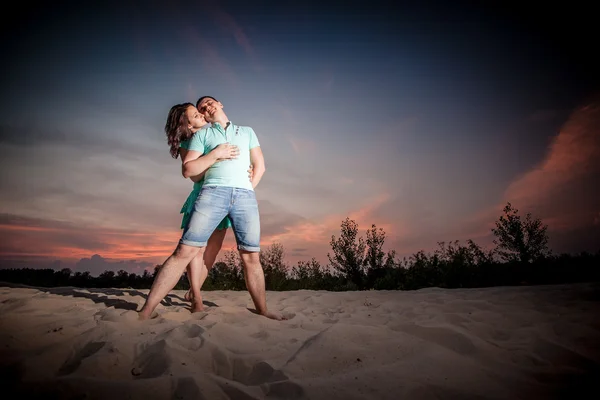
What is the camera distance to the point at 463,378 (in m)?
1.56

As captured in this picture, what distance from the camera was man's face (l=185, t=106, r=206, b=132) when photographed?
3.34m

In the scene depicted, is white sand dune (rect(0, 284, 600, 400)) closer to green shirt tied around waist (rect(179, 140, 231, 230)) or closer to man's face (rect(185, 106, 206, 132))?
green shirt tied around waist (rect(179, 140, 231, 230))

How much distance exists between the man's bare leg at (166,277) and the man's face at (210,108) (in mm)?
1501

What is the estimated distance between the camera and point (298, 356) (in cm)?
184

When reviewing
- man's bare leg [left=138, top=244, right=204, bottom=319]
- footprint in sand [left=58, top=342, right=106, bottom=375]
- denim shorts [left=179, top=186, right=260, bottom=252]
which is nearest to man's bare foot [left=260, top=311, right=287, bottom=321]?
denim shorts [left=179, top=186, right=260, bottom=252]

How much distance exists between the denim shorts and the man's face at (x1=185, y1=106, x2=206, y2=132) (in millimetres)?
939

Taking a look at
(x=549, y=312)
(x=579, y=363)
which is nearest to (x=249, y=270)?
(x=579, y=363)

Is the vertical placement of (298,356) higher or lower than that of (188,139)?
lower

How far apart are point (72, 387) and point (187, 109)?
2841 millimetres

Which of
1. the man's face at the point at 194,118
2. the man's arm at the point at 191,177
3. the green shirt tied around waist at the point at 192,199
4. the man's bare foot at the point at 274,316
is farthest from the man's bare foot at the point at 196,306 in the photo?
the man's face at the point at 194,118

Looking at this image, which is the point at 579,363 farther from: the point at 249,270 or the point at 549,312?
the point at 249,270

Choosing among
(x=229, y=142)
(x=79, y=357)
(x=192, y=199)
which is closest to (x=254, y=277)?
(x=192, y=199)

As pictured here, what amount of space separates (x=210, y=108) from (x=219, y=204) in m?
1.20

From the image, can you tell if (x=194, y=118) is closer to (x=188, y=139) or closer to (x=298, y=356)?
(x=188, y=139)
